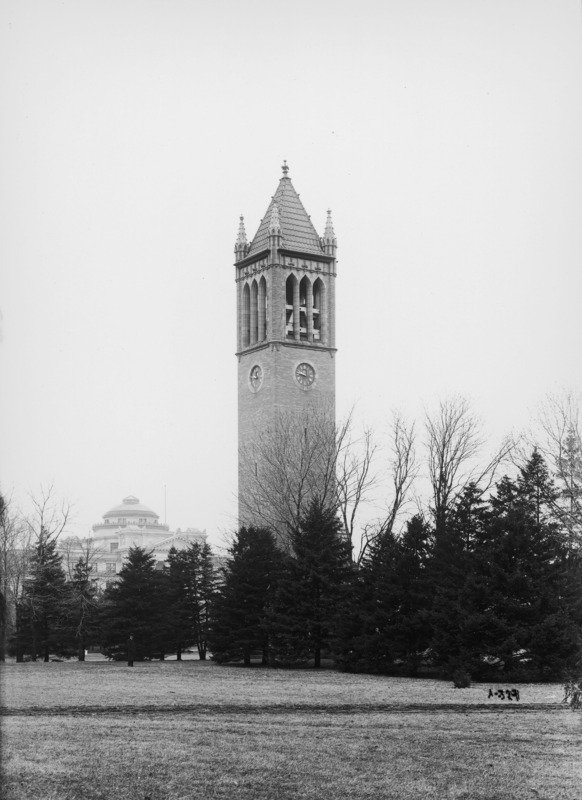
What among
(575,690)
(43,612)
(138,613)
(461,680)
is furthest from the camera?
(43,612)

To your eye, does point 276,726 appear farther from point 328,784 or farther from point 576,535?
point 576,535

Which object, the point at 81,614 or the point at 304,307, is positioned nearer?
the point at 81,614

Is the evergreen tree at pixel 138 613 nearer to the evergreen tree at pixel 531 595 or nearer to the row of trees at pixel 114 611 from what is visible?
the row of trees at pixel 114 611

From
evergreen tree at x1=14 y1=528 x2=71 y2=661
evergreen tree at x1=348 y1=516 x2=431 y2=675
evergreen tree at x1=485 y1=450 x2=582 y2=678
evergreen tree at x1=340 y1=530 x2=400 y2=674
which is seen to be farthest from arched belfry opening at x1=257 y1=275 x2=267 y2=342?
evergreen tree at x1=485 y1=450 x2=582 y2=678

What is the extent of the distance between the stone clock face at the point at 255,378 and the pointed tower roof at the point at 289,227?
688cm

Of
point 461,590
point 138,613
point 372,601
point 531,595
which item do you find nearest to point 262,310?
point 138,613

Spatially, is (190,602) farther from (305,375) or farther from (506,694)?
(305,375)

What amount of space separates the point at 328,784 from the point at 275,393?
52.3m

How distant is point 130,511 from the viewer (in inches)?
5423

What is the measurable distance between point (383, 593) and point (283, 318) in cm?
3496

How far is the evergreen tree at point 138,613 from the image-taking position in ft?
139

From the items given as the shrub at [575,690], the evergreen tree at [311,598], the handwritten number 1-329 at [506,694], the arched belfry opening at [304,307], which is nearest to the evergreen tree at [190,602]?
the evergreen tree at [311,598]

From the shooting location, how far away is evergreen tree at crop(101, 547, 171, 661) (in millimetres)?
42406

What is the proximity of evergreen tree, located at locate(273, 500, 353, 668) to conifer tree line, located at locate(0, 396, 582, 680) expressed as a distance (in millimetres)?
45
